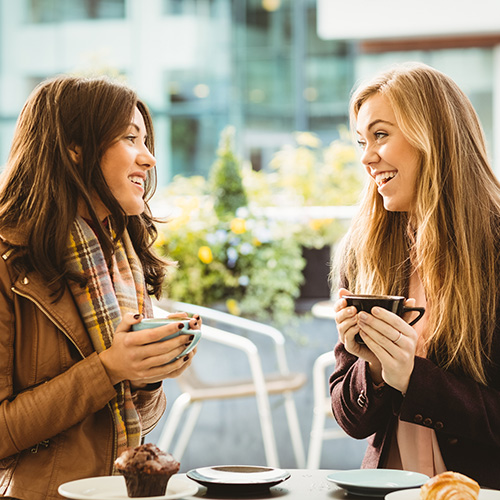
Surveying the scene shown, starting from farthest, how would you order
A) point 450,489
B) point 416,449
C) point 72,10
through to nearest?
point 72,10 < point 416,449 < point 450,489

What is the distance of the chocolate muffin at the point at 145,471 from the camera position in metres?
1.33

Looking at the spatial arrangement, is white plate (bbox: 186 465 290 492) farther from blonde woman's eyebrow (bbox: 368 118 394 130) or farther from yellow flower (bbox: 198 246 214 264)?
yellow flower (bbox: 198 246 214 264)

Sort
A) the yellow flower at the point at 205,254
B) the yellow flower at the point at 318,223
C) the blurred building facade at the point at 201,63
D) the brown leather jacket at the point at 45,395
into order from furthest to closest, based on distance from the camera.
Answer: the blurred building facade at the point at 201,63, the yellow flower at the point at 318,223, the yellow flower at the point at 205,254, the brown leather jacket at the point at 45,395

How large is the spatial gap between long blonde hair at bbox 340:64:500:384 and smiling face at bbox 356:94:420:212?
0.08ft

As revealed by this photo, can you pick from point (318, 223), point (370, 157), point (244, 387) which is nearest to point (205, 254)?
point (318, 223)

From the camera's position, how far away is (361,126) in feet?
6.63

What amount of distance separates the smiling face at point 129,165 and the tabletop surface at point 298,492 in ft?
2.12

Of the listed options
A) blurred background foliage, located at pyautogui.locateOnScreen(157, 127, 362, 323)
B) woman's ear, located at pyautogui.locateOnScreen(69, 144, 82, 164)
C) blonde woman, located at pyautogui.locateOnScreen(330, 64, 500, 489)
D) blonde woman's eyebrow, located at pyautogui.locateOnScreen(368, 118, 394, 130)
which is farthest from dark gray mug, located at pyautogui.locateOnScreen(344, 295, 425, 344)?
blurred background foliage, located at pyautogui.locateOnScreen(157, 127, 362, 323)

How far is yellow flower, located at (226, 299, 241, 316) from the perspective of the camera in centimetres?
461

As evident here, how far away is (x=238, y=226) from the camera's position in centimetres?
467

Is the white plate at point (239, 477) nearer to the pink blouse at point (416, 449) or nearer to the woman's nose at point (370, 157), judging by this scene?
the pink blouse at point (416, 449)

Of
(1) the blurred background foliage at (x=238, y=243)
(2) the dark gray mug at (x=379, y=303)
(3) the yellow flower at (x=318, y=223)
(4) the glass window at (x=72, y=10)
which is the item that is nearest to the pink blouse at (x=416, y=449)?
(2) the dark gray mug at (x=379, y=303)

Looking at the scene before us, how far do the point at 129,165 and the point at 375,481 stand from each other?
813mm

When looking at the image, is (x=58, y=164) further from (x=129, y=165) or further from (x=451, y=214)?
(x=451, y=214)
